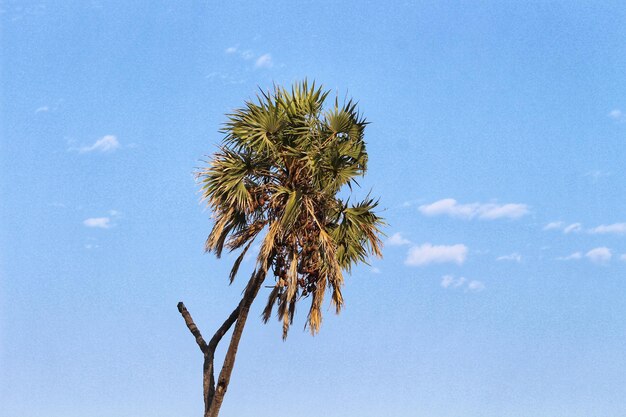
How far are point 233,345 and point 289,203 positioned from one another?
138 inches

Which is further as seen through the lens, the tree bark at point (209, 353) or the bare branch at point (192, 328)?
the bare branch at point (192, 328)

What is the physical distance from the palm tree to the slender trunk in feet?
0.08

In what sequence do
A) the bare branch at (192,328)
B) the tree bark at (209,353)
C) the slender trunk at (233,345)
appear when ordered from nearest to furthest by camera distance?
the slender trunk at (233,345) → the tree bark at (209,353) → the bare branch at (192,328)

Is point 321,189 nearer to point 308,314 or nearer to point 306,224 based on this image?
point 306,224

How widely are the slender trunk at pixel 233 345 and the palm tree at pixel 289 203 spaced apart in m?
0.02

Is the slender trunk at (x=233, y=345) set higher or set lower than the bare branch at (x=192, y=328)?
lower

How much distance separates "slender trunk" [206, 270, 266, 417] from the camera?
2175cm

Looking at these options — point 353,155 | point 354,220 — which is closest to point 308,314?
point 354,220

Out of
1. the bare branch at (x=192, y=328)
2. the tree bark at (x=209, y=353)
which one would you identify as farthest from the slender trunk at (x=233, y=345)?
the bare branch at (x=192, y=328)

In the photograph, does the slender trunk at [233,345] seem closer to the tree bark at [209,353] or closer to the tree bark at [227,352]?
the tree bark at [227,352]

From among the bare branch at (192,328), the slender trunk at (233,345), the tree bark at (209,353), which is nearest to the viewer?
the slender trunk at (233,345)

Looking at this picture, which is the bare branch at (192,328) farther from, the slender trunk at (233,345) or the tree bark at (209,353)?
the slender trunk at (233,345)

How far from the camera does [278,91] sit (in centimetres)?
2281

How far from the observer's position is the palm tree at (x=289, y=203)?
2191 cm
